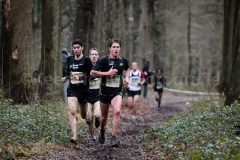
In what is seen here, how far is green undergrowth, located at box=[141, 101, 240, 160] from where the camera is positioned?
6094 mm

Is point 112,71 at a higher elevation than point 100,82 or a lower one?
higher

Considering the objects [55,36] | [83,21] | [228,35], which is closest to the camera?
[55,36]

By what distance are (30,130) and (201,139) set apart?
13.0 ft

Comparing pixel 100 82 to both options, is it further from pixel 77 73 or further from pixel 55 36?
pixel 55 36

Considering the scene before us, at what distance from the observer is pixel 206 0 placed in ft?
100

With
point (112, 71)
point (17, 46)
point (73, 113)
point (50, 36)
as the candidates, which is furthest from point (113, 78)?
point (50, 36)

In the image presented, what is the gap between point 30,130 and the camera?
915 cm

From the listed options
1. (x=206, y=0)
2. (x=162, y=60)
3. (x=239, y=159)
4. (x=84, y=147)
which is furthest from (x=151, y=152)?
(x=162, y=60)

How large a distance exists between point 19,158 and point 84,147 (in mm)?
2544

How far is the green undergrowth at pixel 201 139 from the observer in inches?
240

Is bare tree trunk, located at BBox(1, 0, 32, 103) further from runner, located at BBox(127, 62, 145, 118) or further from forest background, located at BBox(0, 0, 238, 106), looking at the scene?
runner, located at BBox(127, 62, 145, 118)

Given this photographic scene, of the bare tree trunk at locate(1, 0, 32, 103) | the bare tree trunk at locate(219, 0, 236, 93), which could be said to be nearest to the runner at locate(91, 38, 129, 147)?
the bare tree trunk at locate(1, 0, 32, 103)

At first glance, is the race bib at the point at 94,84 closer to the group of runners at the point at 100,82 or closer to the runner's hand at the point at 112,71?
the group of runners at the point at 100,82

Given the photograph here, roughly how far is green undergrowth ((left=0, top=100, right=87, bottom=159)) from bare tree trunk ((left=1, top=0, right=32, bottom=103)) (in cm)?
129
